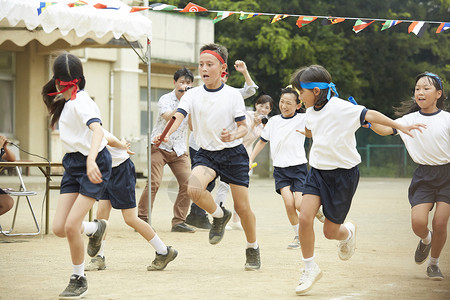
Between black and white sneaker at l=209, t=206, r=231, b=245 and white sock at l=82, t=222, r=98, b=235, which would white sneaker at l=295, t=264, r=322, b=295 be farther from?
white sock at l=82, t=222, r=98, b=235

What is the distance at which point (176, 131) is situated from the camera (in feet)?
32.5

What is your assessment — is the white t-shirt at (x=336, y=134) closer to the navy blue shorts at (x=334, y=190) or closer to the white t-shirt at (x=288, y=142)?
the navy blue shorts at (x=334, y=190)

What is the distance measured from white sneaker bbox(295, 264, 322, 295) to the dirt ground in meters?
0.09

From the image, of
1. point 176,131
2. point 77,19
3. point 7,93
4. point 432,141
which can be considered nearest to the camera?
point 432,141

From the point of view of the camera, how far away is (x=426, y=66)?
35.2 m

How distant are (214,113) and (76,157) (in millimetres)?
1537

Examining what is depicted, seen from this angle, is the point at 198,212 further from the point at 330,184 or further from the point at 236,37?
the point at 236,37

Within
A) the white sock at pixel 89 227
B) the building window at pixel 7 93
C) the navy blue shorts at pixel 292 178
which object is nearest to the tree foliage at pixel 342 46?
the building window at pixel 7 93

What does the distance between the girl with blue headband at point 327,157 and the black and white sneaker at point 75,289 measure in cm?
164

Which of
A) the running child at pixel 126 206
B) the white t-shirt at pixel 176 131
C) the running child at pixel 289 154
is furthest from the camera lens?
the white t-shirt at pixel 176 131

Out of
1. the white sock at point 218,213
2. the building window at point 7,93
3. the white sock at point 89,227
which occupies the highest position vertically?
the building window at point 7,93

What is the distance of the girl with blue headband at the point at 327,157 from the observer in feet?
19.0

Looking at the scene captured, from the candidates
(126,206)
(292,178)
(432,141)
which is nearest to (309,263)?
(432,141)

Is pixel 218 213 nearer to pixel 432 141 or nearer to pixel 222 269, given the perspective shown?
pixel 222 269
